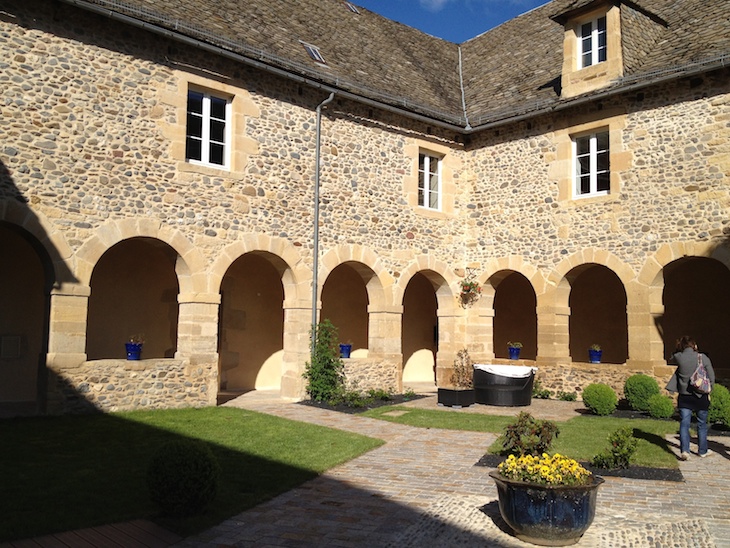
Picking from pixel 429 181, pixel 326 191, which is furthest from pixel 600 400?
pixel 429 181

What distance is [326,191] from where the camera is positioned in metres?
12.4

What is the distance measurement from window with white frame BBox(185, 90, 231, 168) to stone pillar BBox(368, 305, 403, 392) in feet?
14.2

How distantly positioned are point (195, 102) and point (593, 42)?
7.82m

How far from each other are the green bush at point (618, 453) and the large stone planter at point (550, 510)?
2320 mm

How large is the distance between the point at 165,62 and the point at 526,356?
35.5 feet

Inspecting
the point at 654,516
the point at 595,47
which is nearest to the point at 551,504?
the point at 654,516

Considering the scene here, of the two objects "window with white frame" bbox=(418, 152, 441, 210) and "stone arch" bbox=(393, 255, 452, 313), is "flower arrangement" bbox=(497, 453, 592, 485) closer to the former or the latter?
"stone arch" bbox=(393, 255, 452, 313)

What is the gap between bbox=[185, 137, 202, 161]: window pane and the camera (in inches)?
428

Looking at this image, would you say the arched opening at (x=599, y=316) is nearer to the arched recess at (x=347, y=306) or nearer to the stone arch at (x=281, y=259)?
the arched recess at (x=347, y=306)

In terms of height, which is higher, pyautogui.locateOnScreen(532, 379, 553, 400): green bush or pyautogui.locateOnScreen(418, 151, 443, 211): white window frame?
pyautogui.locateOnScreen(418, 151, 443, 211): white window frame

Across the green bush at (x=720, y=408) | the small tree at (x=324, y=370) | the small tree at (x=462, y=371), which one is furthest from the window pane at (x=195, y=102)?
the green bush at (x=720, y=408)

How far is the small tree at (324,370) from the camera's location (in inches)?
454

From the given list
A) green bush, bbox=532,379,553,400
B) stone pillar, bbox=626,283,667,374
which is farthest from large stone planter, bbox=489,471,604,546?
green bush, bbox=532,379,553,400

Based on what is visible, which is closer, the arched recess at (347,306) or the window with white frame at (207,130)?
the window with white frame at (207,130)
